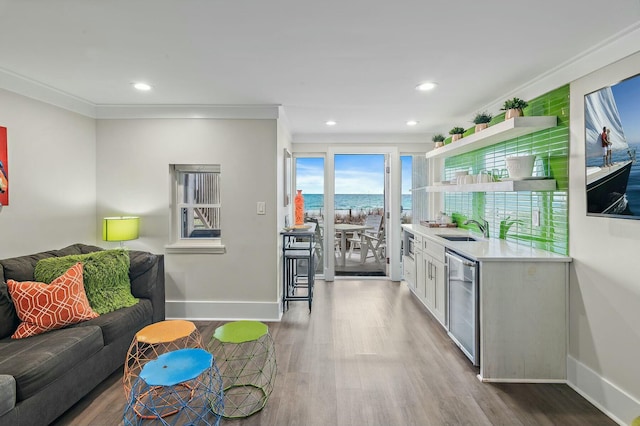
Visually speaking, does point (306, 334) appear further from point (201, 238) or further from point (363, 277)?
point (363, 277)

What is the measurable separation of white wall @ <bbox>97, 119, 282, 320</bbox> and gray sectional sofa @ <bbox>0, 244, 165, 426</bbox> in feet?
2.49

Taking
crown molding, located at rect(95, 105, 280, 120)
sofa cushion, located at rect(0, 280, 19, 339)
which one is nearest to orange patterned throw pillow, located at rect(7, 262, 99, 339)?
sofa cushion, located at rect(0, 280, 19, 339)

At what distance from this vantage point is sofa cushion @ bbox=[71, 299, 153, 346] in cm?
250

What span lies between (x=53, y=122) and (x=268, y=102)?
6.51ft

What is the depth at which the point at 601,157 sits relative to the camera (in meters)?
2.19

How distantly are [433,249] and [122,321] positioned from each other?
2914mm

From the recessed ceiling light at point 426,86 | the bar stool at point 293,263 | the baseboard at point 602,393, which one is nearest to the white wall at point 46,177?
the bar stool at point 293,263

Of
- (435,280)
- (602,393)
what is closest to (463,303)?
(435,280)

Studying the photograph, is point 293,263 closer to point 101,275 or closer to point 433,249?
point 433,249

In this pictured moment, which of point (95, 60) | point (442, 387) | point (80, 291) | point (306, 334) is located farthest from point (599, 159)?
point (80, 291)

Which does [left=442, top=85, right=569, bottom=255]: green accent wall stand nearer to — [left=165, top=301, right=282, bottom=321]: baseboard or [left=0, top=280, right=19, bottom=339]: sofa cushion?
[left=165, top=301, right=282, bottom=321]: baseboard

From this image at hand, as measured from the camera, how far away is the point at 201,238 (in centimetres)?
399

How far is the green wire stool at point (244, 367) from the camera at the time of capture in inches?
88.1

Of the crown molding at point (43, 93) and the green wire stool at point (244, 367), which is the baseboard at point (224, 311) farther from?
the crown molding at point (43, 93)
